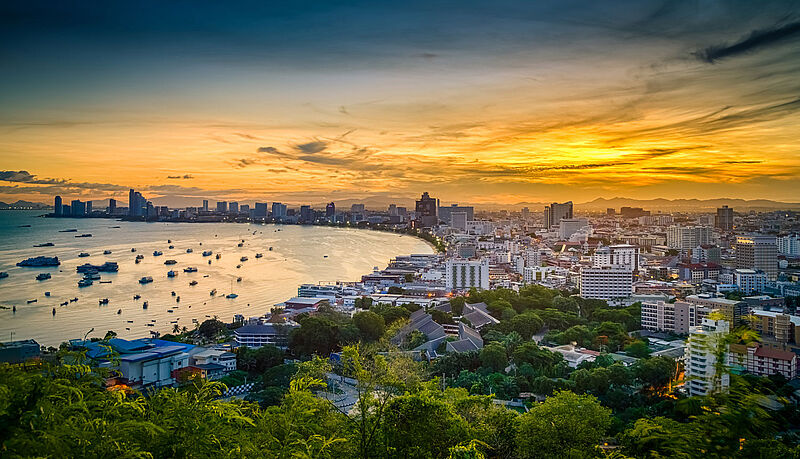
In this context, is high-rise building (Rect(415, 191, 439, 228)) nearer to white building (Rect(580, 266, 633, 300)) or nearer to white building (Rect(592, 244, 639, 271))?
white building (Rect(592, 244, 639, 271))

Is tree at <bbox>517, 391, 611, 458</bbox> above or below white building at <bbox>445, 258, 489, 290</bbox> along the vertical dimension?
above

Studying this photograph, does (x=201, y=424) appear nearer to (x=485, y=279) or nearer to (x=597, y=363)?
(x=597, y=363)

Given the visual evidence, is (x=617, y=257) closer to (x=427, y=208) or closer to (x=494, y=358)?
(x=494, y=358)

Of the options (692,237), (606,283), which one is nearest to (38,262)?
(606,283)

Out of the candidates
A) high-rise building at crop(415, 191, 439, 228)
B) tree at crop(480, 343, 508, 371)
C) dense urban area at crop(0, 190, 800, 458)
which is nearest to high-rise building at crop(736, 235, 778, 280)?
dense urban area at crop(0, 190, 800, 458)

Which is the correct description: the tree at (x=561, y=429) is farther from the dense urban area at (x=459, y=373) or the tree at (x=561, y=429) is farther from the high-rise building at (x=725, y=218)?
the high-rise building at (x=725, y=218)

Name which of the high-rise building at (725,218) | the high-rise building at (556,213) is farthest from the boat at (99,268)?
the high-rise building at (556,213)

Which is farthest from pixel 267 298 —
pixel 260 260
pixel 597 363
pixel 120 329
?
pixel 597 363

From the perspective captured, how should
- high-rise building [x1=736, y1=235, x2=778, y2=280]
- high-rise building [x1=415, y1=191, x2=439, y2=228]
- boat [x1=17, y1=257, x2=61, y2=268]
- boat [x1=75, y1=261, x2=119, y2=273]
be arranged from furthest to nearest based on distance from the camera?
high-rise building [x1=415, y1=191, x2=439, y2=228] → high-rise building [x1=736, y1=235, x2=778, y2=280] → boat [x1=17, y1=257, x2=61, y2=268] → boat [x1=75, y1=261, x2=119, y2=273]
